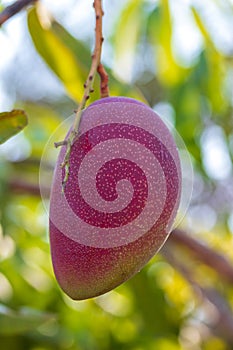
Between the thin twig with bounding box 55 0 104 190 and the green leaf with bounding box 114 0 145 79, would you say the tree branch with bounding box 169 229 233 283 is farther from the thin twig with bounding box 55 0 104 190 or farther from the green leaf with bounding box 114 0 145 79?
the thin twig with bounding box 55 0 104 190

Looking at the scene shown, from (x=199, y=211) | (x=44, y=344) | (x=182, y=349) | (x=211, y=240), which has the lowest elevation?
(x=199, y=211)

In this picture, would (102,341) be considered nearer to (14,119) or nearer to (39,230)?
(39,230)

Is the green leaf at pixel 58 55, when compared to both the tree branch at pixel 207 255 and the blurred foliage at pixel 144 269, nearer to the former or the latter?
the blurred foliage at pixel 144 269

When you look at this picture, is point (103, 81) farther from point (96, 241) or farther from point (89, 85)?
point (96, 241)

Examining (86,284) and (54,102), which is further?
(54,102)

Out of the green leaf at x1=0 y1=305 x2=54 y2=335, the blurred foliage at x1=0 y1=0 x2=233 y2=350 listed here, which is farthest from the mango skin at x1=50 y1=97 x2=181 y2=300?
the blurred foliage at x1=0 y1=0 x2=233 y2=350

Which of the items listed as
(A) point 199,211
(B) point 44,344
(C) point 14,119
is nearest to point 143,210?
(C) point 14,119
